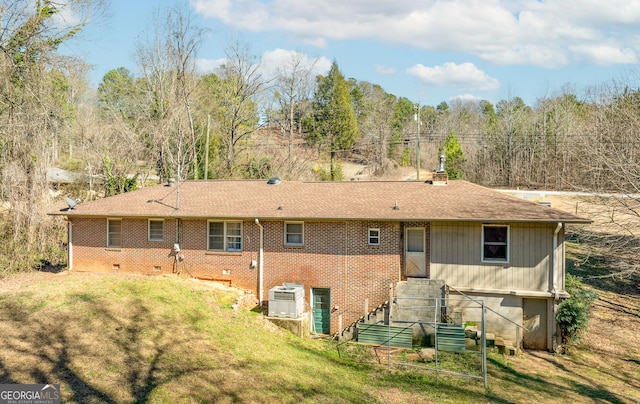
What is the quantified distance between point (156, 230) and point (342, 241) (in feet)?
25.9

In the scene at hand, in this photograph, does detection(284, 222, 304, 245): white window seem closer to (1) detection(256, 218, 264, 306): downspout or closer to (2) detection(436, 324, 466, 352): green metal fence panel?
(1) detection(256, 218, 264, 306): downspout

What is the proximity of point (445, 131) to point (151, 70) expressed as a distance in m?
40.6

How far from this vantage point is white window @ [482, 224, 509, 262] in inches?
636

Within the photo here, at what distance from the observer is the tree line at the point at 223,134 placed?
69.7ft

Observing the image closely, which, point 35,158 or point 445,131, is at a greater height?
point 445,131

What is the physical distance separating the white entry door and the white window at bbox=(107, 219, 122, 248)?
471 inches

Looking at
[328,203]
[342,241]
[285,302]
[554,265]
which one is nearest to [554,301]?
[554,265]

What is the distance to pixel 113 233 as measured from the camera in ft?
65.7

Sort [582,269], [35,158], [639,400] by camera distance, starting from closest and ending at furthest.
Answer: [639,400]
[35,158]
[582,269]

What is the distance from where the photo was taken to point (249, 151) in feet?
148

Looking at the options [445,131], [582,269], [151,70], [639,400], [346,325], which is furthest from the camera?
[445,131]

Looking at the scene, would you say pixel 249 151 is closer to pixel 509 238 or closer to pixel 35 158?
pixel 35 158

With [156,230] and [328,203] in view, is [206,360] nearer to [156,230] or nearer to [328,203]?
[328,203]

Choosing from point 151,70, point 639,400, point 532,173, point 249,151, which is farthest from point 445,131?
point 639,400
